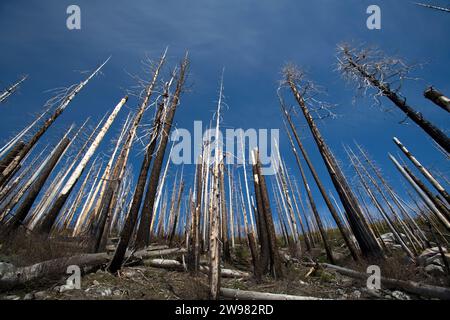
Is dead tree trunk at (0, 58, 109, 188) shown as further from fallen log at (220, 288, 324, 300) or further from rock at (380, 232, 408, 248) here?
rock at (380, 232, 408, 248)

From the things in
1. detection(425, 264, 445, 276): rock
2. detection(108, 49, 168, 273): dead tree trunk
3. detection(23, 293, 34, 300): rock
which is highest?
detection(108, 49, 168, 273): dead tree trunk

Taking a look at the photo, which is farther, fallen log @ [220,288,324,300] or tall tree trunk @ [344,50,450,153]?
tall tree trunk @ [344,50,450,153]

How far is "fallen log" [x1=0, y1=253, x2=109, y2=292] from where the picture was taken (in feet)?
13.8

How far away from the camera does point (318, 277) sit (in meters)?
7.75

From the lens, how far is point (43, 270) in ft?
15.8

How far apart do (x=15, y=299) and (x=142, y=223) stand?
186 inches

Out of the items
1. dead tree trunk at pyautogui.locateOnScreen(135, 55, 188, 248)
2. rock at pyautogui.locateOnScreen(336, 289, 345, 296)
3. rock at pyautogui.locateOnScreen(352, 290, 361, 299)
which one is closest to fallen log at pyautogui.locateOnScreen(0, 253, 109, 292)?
dead tree trunk at pyautogui.locateOnScreen(135, 55, 188, 248)

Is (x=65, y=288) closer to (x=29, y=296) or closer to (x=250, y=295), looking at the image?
(x=29, y=296)

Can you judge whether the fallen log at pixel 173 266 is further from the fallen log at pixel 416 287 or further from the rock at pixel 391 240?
the rock at pixel 391 240

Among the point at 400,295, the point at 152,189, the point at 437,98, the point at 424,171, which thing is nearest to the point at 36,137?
the point at 152,189

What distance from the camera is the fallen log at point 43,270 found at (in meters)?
A: 4.21

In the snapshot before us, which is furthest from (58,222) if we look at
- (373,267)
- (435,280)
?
(435,280)

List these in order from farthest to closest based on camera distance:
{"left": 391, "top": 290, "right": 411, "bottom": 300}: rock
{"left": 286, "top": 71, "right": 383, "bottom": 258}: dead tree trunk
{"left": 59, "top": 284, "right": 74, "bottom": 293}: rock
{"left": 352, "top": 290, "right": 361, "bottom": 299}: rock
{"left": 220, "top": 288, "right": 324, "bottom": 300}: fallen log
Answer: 1. {"left": 286, "top": 71, "right": 383, "bottom": 258}: dead tree trunk
2. {"left": 352, "top": 290, "right": 361, "bottom": 299}: rock
3. {"left": 391, "top": 290, "right": 411, "bottom": 300}: rock
4. {"left": 220, "top": 288, "right": 324, "bottom": 300}: fallen log
5. {"left": 59, "top": 284, "right": 74, "bottom": 293}: rock
